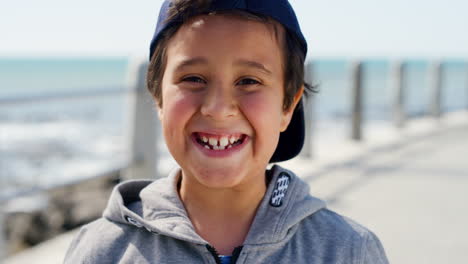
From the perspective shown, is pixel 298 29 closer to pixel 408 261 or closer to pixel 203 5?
pixel 203 5

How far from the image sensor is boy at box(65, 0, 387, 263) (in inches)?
73.5

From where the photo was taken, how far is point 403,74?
10.1m

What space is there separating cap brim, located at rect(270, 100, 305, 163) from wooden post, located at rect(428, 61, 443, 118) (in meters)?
9.62

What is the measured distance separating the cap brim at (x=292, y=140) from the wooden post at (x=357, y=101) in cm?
625

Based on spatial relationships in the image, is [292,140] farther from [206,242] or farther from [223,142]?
[206,242]

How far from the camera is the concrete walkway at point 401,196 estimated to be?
420cm

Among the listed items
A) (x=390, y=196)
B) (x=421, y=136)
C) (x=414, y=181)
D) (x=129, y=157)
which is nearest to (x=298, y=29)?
(x=129, y=157)

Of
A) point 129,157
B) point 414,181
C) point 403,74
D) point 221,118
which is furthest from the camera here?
point 403,74

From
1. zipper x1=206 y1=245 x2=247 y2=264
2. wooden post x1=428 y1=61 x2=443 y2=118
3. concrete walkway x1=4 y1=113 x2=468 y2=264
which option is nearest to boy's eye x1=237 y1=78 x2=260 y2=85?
zipper x1=206 y1=245 x2=247 y2=264

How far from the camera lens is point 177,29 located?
6.47 ft

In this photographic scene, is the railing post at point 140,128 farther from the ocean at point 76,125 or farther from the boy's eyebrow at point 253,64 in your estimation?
the boy's eyebrow at point 253,64

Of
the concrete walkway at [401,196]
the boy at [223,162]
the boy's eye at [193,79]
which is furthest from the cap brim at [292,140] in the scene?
the concrete walkway at [401,196]

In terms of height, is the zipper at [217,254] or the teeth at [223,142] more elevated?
the teeth at [223,142]

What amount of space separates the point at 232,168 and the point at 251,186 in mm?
183
